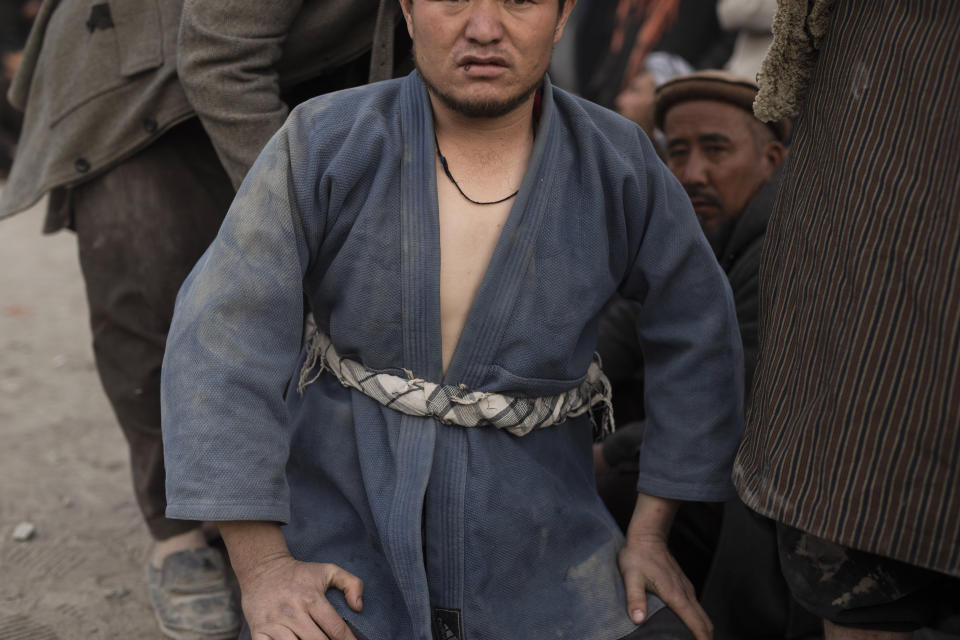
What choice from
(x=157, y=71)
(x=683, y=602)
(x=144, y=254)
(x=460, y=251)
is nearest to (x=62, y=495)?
(x=144, y=254)

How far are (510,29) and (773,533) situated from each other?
131 centimetres

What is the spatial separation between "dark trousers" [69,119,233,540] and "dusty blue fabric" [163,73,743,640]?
64 cm

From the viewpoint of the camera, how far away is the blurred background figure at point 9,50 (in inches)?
353

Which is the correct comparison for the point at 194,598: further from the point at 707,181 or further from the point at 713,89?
the point at 713,89

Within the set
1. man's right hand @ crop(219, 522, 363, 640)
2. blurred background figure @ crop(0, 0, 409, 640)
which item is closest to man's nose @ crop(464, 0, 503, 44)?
blurred background figure @ crop(0, 0, 409, 640)

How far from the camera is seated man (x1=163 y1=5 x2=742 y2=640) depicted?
1.74m

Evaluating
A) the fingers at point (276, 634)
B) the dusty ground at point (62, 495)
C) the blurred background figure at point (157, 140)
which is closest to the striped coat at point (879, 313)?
the fingers at point (276, 634)

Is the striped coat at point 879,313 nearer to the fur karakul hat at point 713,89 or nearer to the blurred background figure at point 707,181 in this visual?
the blurred background figure at point 707,181

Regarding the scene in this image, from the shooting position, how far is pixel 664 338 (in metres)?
1.99

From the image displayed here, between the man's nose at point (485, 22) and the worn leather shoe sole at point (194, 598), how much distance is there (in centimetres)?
150

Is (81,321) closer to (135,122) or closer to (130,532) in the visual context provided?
(130,532)

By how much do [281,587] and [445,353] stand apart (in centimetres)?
49

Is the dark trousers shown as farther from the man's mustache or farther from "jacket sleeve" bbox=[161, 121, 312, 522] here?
the man's mustache

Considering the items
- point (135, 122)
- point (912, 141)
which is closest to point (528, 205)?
point (912, 141)
